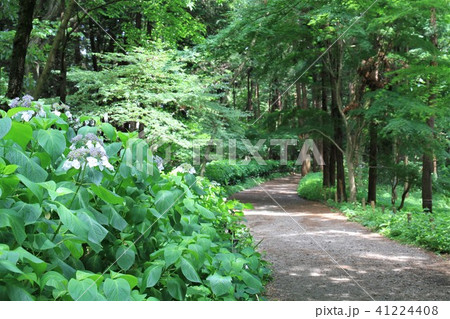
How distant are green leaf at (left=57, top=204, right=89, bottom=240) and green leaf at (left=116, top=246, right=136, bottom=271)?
0.42 meters

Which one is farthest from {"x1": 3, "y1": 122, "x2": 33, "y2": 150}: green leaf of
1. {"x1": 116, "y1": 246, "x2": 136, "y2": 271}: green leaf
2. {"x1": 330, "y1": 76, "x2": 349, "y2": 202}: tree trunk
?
{"x1": 330, "y1": 76, "x2": 349, "y2": 202}: tree trunk

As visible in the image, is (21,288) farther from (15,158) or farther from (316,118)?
(316,118)

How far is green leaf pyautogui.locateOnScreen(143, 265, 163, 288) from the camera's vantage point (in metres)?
1.75

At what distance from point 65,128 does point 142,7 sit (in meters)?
9.06

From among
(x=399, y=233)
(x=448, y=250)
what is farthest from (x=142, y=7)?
(x=448, y=250)

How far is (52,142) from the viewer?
1.73m

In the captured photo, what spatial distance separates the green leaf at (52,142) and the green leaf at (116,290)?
0.56 metres

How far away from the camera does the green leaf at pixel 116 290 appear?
1453mm

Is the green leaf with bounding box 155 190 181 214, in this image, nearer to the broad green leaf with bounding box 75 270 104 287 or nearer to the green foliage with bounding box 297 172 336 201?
the broad green leaf with bounding box 75 270 104 287

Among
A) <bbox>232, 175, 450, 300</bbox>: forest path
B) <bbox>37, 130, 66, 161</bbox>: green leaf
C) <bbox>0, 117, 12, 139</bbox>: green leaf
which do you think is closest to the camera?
<bbox>0, 117, 12, 139</bbox>: green leaf

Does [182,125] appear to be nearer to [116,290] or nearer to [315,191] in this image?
[116,290]

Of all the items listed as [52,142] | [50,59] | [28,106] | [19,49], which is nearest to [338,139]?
[50,59]

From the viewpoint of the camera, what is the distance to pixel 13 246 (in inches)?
60.7

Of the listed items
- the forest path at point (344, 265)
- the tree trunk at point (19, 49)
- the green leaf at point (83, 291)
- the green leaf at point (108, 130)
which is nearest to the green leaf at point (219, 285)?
the green leaf at point (83, 291)
